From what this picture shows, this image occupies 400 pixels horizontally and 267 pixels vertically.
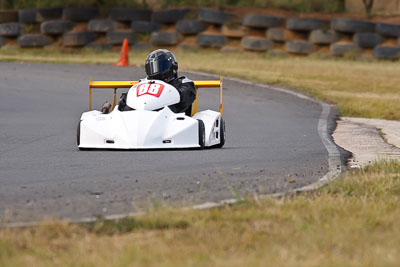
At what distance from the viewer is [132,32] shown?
2803 centimetres

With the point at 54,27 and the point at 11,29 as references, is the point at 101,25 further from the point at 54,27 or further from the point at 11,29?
the point at 11,29

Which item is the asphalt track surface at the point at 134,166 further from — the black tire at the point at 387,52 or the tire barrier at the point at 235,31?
the tire barrier at the point at 235,31

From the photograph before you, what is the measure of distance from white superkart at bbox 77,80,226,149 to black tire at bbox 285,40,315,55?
17.1 m

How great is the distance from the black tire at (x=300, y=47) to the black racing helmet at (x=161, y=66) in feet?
54.2

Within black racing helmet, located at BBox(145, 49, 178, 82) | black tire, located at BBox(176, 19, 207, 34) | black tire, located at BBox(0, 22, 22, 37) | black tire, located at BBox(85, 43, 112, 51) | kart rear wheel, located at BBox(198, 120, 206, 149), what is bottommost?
black tire, located at BBox(85, 43, 112, 51)

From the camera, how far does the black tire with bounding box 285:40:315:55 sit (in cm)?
2659

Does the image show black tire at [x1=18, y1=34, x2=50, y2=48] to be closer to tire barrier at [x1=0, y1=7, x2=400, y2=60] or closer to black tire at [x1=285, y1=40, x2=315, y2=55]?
tire barrier at [x1=0, y1=7, x2=400, y2=60]

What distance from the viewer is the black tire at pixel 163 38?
1090 inches

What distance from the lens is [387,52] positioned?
25578mm

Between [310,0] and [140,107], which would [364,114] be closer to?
[140,107]

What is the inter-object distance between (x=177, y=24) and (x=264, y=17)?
2882 millimetres

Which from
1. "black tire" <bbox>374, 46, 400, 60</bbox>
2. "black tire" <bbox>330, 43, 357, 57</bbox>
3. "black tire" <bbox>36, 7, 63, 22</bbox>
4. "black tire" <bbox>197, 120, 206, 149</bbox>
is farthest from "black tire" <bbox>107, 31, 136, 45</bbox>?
"black tire" <bbox>197, 120, 206, 149</bbox>

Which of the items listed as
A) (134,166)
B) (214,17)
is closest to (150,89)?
(134,166)

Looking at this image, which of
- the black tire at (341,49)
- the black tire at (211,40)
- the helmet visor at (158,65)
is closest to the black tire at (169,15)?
the black tire at (211,40)
